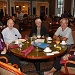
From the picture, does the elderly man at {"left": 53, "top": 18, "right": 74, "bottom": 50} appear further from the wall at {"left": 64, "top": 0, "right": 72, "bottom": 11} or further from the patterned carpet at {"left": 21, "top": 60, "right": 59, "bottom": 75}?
the wall at {"left": 64, "top": 0, "right": 72, "bottom": 11}

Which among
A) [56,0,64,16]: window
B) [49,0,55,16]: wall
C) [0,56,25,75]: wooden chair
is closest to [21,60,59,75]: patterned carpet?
[0,56,25,75]: wooden chair

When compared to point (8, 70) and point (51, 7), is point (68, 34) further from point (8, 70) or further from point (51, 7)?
point (51, 7)

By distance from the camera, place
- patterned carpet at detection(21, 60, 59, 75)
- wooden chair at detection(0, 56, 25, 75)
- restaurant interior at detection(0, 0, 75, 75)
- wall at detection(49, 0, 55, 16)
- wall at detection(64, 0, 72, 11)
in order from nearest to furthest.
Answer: wooden chair at detection(0, 56, 25, 75)
patterned carpet at detection(21, 60, 59, 75)
restaurant interior at detection(0, 0, 75, 75)
wall at detection(64, 0, 72, 11)
wall at detection(49, 0, 55, 16)

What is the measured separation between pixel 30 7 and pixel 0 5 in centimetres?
436

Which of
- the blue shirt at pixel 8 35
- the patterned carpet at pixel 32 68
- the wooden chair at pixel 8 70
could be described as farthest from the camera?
the blue shirt at pixel 8 35

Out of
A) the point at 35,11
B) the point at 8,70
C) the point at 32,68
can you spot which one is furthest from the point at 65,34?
the point at 35,11

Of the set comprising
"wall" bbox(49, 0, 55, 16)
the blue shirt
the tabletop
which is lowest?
the tabletop

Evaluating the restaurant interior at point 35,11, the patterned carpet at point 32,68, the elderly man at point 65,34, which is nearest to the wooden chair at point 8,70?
the patterned carpet at point 32,68

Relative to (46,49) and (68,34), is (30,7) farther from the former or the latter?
(46,49)

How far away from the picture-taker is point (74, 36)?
4223mm

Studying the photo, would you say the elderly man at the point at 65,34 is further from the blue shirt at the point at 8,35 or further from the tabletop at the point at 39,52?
the blue shirt at the point at 8,35

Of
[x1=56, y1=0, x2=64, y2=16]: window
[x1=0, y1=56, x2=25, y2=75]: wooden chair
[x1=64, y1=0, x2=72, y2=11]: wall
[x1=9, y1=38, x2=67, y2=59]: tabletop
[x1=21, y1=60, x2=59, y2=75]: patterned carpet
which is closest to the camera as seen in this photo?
[x1=0, y1=56, x2=25, y2=75]: wooden chair

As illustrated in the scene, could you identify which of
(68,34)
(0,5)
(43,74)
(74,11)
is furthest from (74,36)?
(0,5)

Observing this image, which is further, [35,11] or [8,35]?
[35,11]
